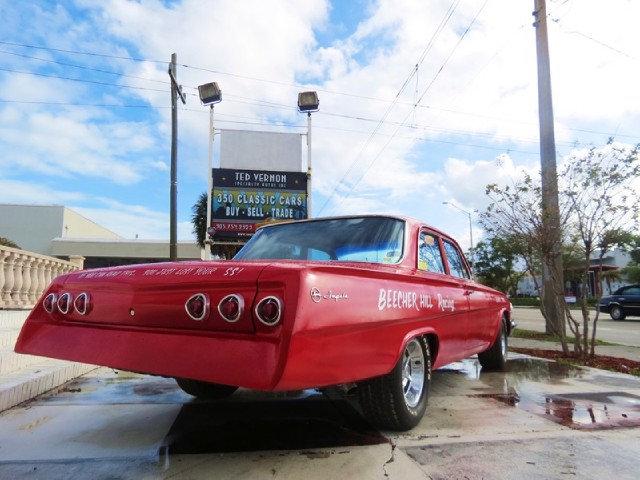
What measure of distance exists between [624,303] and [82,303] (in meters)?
23.0

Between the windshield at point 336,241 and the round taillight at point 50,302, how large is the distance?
1513 millimetres

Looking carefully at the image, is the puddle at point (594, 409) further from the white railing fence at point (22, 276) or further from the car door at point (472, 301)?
the white railing fence at point (22, 276)

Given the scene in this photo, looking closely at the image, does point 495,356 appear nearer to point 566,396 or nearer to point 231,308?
point 566,396

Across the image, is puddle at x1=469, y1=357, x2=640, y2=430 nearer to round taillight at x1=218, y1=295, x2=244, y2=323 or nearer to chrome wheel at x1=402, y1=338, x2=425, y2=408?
chrome wheel at x1=402, y1=338, x2=425, y2=408

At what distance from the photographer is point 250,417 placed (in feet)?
13.0

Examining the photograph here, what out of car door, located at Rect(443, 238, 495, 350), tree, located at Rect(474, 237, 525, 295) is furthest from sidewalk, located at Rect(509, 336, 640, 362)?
tree, located at Rect(474, 237, 525, 295)

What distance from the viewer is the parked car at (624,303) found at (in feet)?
67.6

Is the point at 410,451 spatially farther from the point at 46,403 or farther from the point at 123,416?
the point at 46,403

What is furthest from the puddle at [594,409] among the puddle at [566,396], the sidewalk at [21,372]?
the sidewalk at [21,372]

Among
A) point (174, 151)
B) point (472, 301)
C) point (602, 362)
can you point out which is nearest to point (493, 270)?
point (174, 151)

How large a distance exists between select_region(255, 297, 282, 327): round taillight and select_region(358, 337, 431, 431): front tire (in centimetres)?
117

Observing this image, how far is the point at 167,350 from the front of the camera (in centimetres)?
271

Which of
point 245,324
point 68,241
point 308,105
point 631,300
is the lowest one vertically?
point 631,300

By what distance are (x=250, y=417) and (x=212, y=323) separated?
1.63 meters
